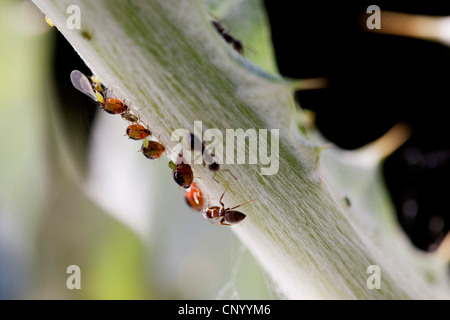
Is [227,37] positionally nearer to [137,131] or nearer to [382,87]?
[137,131]

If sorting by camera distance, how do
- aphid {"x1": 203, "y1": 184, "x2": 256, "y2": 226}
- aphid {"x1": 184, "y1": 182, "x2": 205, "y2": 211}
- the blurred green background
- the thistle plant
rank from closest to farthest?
the thistle plant, aphid {"x1": 203, "y1": 184, "x2": 256, "y2": 226}, aphid {"x1": 184, "y1": 182, "x2": 205, "y2": 211}, the blurred green background

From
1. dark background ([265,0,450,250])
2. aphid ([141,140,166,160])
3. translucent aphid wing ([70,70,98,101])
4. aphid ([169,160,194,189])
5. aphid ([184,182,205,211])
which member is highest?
translucent aphid wing ([70,70,98,101])

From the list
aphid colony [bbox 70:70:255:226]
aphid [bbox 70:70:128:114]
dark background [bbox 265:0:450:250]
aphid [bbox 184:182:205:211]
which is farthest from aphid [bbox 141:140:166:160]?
dark background [bbox 265:0:450:250]

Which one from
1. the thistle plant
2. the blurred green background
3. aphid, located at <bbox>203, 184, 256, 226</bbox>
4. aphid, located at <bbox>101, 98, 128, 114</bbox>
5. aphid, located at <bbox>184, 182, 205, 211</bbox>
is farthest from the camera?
the blurred green background

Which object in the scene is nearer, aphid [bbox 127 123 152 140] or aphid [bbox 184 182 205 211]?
aphid [bbox 127 123 152 140]

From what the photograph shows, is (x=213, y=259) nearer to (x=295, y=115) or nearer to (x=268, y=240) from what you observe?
(x=268, y=240)

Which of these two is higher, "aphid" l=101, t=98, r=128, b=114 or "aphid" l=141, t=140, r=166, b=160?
"aphid" l=101, t=98, r=128, b=114

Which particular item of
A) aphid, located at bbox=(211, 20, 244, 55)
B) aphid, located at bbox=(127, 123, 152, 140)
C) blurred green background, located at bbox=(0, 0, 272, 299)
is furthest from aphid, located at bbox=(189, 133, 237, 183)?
blurred green background, located at bbox=(0, 0, 272, 299)

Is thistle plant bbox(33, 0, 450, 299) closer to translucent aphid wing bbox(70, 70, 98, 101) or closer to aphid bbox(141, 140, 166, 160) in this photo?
aphid bbox(141, 140, 166, 160)
